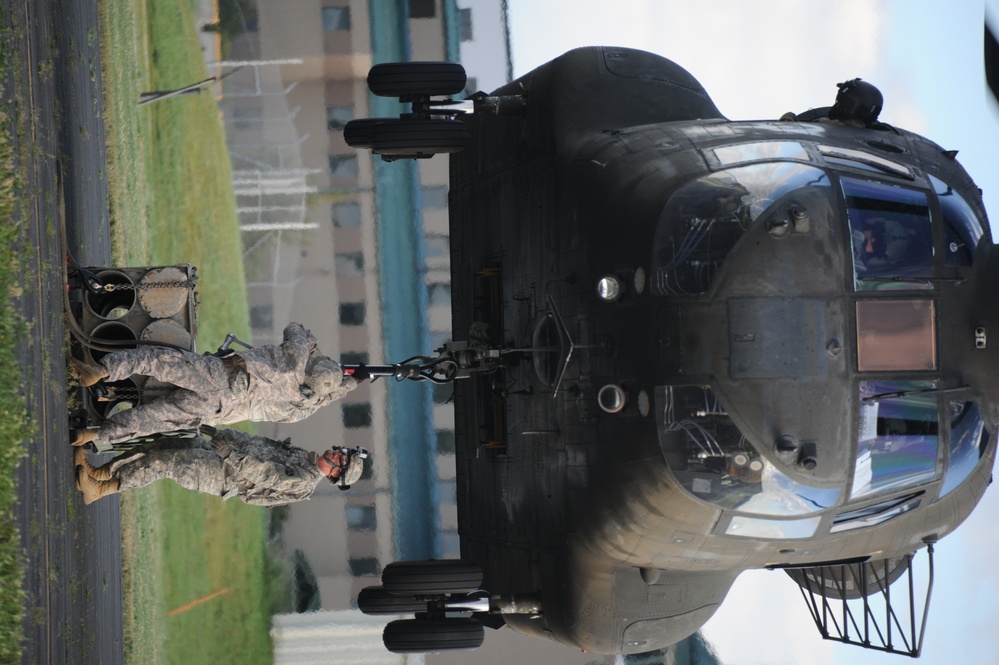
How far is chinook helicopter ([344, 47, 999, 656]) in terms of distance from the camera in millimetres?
6770

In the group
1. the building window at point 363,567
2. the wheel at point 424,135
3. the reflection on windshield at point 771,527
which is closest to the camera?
the reflection on windshield at point 771,527

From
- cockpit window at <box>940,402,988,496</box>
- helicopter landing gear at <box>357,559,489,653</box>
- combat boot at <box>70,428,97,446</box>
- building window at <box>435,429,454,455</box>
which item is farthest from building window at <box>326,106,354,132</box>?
cockpit window at <box>940,402,988,496</box>

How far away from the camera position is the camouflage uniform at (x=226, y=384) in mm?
7492

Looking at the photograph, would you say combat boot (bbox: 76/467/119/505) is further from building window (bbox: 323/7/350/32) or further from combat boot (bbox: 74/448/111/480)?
building window (bbox: 323/7/350/32)

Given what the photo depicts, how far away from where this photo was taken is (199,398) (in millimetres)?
7727

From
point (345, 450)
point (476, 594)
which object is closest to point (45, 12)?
point (345, 450)

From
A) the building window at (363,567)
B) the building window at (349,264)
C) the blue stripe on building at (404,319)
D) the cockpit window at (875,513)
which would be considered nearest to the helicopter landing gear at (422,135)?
the cockpit window at (875,513)

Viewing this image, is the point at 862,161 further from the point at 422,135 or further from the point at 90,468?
the point at 90,468

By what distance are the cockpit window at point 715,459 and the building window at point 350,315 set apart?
8.42 metres

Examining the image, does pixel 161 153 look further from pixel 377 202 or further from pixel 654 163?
pixel 654 163

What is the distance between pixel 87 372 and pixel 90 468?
0.70 meters

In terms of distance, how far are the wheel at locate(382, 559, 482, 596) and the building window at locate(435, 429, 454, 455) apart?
695 cm

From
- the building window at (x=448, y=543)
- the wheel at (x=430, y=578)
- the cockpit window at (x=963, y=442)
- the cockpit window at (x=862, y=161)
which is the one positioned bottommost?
the building window at (x=448, y=543)

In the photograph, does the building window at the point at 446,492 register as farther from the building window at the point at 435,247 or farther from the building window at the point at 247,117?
the building window at the point at 247,117
